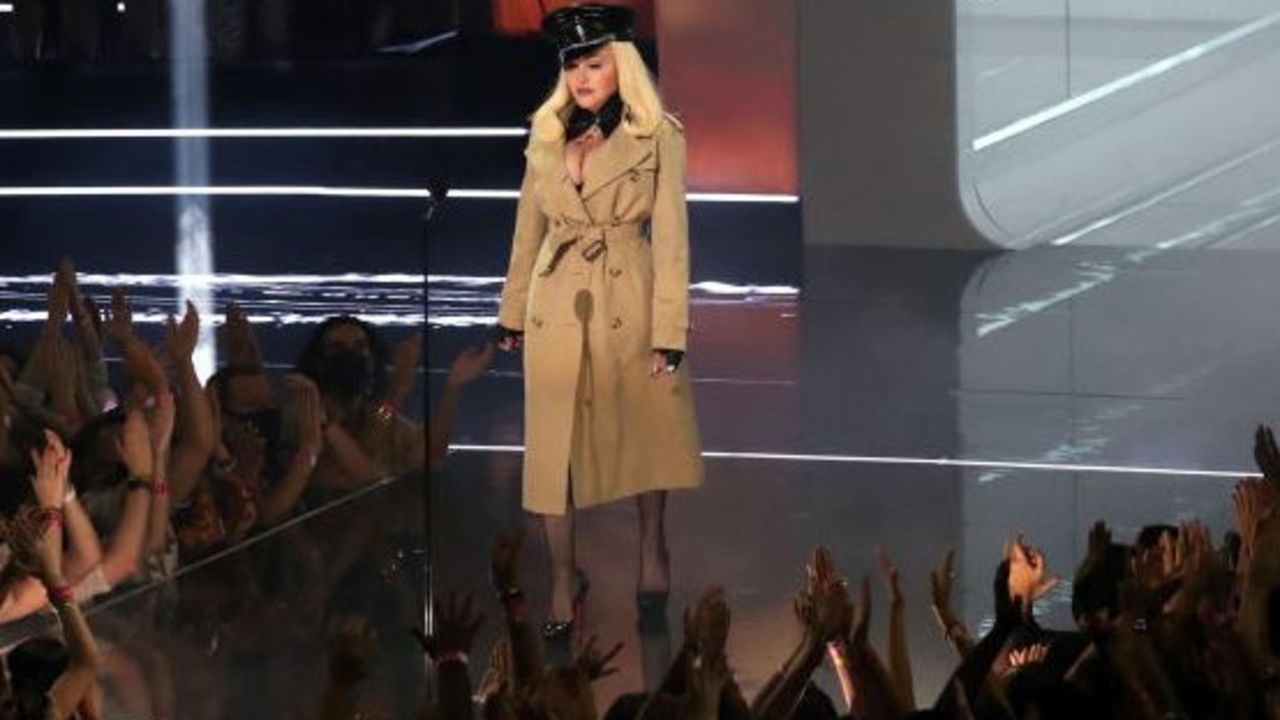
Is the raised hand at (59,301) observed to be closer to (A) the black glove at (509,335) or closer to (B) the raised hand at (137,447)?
(B) the raised hand at (137,447)

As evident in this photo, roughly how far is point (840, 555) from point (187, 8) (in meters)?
8.66

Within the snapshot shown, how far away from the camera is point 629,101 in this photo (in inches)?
269

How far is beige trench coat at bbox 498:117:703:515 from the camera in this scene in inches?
270

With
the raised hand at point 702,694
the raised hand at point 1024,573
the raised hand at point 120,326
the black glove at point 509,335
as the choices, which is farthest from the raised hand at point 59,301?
the raised hand at point 702,694

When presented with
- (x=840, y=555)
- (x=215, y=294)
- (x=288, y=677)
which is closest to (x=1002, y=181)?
(x=215, y=294)

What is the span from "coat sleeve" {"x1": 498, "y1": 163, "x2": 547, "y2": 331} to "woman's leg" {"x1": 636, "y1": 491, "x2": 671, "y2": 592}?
486mm

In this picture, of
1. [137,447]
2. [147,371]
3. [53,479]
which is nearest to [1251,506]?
[53,479]

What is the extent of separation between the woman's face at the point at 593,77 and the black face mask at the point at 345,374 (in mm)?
1249

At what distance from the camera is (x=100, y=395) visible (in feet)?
24.7

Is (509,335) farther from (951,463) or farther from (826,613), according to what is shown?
(826,613)

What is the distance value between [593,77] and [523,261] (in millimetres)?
487

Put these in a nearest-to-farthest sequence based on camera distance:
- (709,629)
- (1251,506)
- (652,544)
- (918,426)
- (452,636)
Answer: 1. (709,629)
2. (452,636)
3. (1251,506)
4. (652,544)
5. (918,426)

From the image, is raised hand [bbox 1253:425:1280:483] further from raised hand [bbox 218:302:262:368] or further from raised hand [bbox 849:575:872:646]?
raised hand [bbox 218:302:262:368]

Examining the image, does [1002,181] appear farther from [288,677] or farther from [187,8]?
[288,677]
